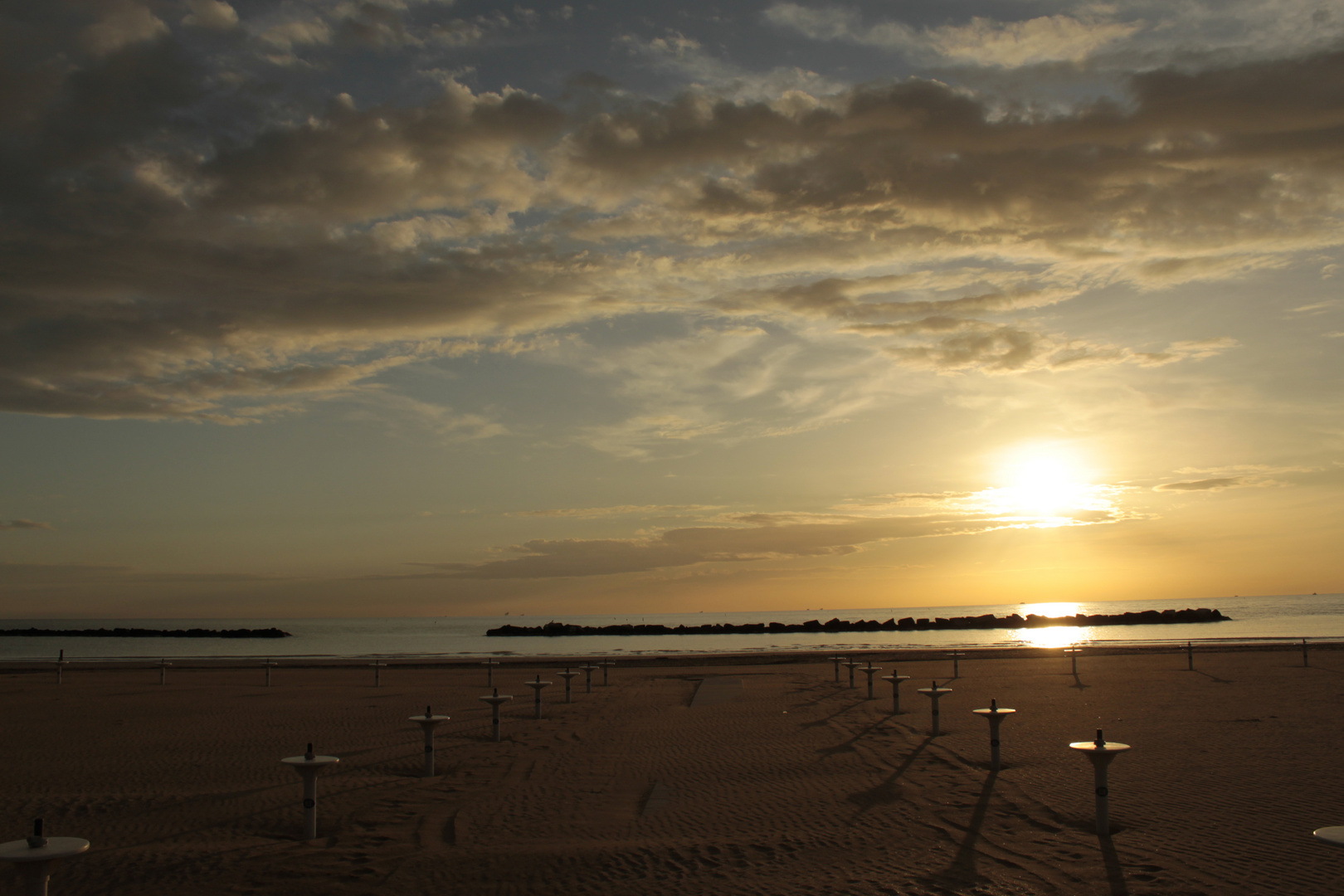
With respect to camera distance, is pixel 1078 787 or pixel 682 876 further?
pixel 1078 787

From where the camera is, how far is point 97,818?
10672mm

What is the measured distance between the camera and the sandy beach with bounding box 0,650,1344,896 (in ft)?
26.5

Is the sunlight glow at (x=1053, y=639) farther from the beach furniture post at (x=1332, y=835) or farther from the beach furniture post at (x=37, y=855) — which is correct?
the beach furniture post at (x=37, y=855)

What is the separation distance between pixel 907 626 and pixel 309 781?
339ft

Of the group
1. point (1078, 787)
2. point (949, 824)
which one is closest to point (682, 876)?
point (949, 824)

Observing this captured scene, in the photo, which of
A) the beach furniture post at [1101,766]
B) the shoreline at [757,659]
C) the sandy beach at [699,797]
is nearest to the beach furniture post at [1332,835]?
the sandy beach at [699,797]

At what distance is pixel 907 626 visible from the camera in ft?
347

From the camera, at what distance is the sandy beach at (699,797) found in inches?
318

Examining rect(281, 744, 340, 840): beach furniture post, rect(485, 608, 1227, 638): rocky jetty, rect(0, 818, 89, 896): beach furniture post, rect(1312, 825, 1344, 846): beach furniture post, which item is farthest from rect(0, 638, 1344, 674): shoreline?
rect(485, 608, 1227, 638): rocky jetty

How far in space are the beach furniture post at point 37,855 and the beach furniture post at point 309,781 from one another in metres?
2.99

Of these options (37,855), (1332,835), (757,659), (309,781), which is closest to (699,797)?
(309,781)

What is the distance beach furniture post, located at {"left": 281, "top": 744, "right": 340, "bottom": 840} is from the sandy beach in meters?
0.24

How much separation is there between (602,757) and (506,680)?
18703 millimetres

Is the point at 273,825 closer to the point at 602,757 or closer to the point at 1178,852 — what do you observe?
the point at 602,757
